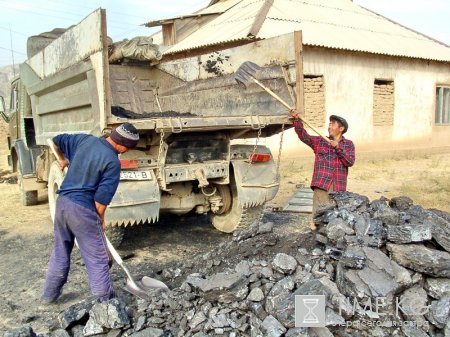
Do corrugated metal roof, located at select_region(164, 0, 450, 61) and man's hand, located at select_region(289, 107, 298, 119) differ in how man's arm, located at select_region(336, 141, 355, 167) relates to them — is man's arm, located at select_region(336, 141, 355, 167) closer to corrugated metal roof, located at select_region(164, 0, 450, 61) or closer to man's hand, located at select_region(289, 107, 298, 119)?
man's hand, located at select_region(289, 107, 298, 119)

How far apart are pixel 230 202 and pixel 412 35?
1288 cm

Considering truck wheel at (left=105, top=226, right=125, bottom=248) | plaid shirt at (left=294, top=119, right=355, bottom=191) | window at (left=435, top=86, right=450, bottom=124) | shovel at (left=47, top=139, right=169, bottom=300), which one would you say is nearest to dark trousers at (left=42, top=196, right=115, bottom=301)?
shovel at (left=47, top=139, right=169, bottom=300)

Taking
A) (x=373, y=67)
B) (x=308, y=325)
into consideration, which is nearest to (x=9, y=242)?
(x=308, y=325)

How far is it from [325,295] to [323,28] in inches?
392

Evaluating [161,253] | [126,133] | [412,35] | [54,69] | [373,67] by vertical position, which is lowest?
[161,253]

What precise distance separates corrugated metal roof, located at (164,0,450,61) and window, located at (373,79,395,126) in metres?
0.92

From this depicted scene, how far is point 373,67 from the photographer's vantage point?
12.2 m

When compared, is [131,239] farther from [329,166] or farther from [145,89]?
[145,89]

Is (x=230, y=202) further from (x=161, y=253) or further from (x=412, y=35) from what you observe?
(x=412, y=35)

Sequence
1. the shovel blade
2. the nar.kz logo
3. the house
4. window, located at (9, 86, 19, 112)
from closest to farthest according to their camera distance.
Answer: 1. the nar.kz logo
2. the shovel blade
3. window, located at (9, 86, 19, 112)
4. the house

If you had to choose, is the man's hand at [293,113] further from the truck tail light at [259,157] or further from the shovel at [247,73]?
the truck tail light at [259,157]

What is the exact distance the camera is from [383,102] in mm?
12688

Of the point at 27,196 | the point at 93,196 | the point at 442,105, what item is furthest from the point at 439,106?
the point at 93,196

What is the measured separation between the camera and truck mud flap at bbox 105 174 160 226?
4074 mm
